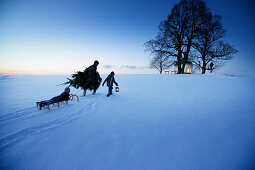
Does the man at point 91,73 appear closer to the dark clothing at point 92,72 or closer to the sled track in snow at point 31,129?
the dark clothing at point 92,72

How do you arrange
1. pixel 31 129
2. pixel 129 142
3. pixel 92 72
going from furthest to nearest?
pixel 92 72, pixel 31 129, pixel 129 142

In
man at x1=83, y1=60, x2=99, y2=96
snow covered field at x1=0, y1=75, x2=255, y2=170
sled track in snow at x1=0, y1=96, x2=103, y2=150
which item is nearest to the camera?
snow covered field at x1=0, y1=75, x2=255, y2=170

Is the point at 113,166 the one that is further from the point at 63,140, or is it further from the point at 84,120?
the point at 84,120

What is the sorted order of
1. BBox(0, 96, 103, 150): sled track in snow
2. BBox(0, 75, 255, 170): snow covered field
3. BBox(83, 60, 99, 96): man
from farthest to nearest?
1. BBox(83, 60, 99, 96): man
2. BBox(0, 96, 103, 150): sled track in snow
3. BBox(0, 75, 255, 170): snow covered field

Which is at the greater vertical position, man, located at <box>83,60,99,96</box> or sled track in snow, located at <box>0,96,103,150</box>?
man, located at <box>83,60,99,96</box>

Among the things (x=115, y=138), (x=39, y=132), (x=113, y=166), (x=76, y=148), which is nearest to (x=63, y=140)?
(x=76, y=148)

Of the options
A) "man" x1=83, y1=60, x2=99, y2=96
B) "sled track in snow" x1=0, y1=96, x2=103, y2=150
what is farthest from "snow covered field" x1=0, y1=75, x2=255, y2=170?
"man" x1=83, y1=60, x2=99, y2=96

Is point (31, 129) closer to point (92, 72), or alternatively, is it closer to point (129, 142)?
point (129, 142)

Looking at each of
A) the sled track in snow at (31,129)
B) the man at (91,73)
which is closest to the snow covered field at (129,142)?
the sled track in snow at (31,129)

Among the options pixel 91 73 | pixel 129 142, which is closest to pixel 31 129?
pixel 129 142

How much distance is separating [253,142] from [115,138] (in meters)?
3.21

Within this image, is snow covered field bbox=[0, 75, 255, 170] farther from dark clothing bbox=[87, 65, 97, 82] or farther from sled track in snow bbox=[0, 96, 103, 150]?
dark clothing bbox=[87, 65, 97, 82]

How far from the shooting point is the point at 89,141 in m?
2.15

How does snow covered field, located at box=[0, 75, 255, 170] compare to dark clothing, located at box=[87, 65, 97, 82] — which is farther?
dark clothing, located at box=[87, 65, 97, 82]
